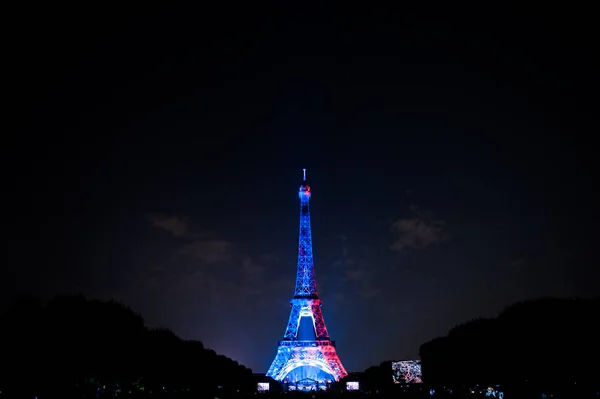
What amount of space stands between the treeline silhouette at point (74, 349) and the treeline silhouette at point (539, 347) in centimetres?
3553

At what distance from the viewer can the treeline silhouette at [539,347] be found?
55.5m

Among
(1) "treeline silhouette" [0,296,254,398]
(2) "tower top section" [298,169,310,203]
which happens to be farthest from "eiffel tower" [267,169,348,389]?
(1) "treeline silhouette" [0,296,254,398]

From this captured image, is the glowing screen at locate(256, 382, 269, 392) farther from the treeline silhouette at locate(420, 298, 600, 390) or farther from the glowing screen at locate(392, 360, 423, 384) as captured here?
the treeline silhouette at locate(420, 298, 600, 390)

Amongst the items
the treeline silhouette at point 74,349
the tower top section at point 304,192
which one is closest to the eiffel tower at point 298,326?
the tower top section at point 304,192

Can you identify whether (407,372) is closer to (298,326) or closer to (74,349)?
(298,326)

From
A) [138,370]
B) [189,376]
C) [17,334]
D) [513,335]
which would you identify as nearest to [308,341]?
[189,376]

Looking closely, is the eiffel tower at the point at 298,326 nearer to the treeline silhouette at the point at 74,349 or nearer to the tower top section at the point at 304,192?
the tower top section at the point at 304,192

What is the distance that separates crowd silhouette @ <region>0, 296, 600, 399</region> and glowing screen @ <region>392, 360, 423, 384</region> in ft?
163

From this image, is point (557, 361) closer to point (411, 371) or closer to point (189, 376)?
point (189, 376)

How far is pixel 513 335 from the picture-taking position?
206 ft

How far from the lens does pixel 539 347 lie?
193 ft

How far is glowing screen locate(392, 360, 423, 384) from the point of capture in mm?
129125

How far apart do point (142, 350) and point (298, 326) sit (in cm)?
6933

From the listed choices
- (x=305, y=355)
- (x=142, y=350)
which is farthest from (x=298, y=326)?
(x=142, y=350)
